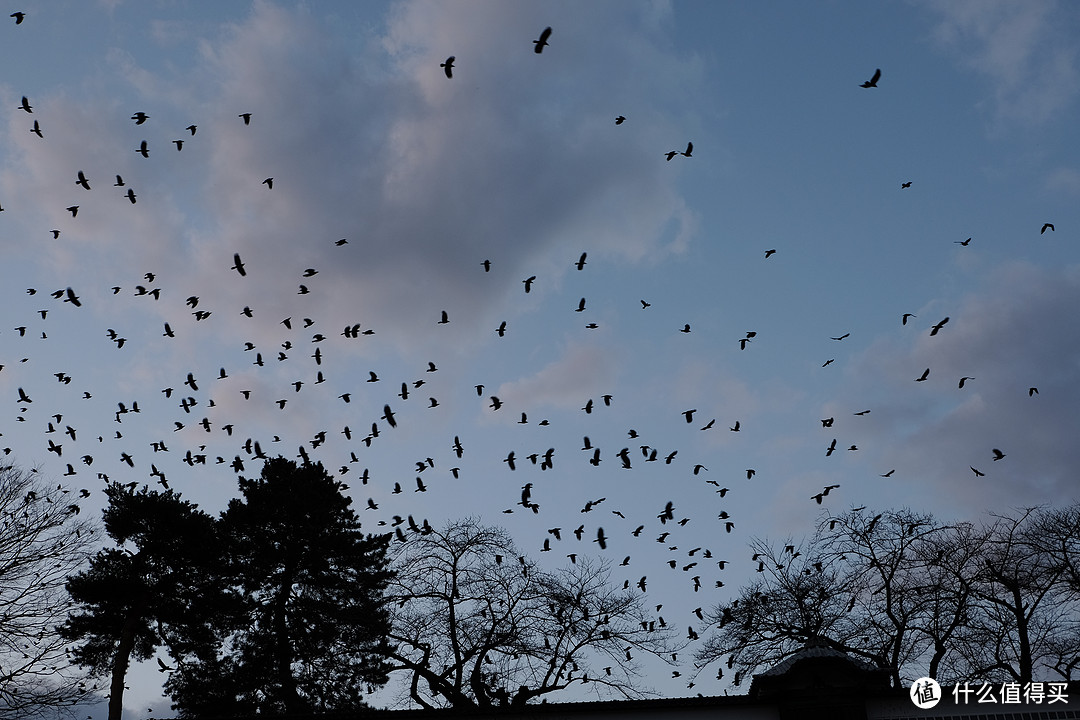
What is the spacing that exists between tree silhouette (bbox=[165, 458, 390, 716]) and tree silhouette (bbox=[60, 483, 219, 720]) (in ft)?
4.40

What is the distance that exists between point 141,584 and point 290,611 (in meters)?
6.69

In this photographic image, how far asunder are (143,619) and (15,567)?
12187 mm

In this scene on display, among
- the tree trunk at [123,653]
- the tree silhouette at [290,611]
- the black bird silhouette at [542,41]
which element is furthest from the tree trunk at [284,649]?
the black bird silhouette at [542,41]

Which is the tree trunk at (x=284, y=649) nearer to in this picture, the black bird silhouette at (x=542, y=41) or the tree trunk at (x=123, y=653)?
the tree trunk at (x=123, y=653)

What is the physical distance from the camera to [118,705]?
32.1 m

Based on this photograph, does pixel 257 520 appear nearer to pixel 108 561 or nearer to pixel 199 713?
pixel 108 561

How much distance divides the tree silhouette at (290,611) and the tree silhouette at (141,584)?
134cm

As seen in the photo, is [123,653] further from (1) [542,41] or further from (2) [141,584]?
(1) [542,41]

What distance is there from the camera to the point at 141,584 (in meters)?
34.2

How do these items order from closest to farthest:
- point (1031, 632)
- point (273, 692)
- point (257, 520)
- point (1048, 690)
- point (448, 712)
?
point (1048, 690) < point (448, 712) < point (1031, 632) < point (273, 692) < point (257, 520)

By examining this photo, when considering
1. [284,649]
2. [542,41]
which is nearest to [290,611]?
[284,649]

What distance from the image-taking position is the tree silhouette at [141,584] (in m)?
33.7

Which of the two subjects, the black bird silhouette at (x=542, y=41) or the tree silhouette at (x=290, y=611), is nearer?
the black bird silhouette at (x=542, y=41)

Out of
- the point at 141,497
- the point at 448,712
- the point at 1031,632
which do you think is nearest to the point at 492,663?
the point at 448,712
